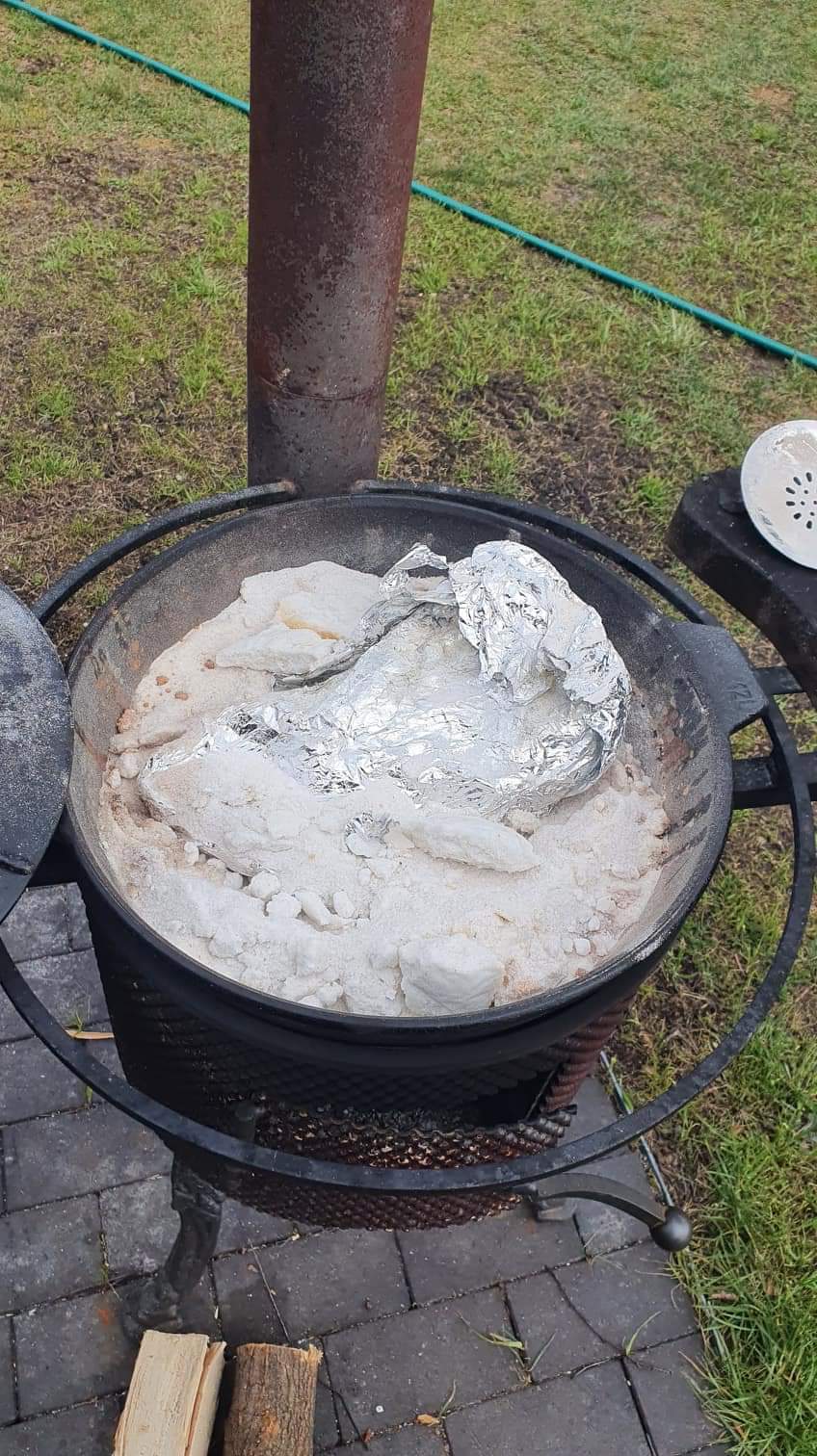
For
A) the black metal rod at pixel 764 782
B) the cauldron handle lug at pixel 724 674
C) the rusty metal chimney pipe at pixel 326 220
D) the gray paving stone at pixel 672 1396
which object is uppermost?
the rusty metal chimney pipe at pixel 326 220

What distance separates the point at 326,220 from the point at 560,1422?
6.65 feet

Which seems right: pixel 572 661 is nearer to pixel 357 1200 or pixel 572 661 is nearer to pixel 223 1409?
pixel 357 1200

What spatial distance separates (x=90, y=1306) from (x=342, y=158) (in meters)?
1.96

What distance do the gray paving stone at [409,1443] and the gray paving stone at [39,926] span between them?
1163 millimetres

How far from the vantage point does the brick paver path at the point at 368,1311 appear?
1946mm

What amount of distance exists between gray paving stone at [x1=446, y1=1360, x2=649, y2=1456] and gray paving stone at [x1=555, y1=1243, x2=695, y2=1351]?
0.08 m

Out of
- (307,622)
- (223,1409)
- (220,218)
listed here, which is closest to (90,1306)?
(223,1409)

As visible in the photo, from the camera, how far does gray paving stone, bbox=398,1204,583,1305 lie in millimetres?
2109

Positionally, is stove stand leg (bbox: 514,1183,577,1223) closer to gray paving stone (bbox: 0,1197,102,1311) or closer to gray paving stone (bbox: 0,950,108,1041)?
gray paving stone (bbox: 0,1197,102,1311)

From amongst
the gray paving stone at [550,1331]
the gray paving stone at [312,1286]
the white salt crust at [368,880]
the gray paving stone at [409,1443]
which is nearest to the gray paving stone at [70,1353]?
the gray paving stone at [312,1286]

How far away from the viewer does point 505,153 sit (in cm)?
500

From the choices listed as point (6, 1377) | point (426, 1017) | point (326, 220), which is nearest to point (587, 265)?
point (326, 220)

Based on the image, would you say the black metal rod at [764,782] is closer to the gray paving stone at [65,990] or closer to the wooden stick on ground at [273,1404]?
the wooden stick on ground at [273,1404]

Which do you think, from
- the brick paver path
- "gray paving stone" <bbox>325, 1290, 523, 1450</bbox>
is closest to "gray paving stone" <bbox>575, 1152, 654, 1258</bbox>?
the brick paver path
